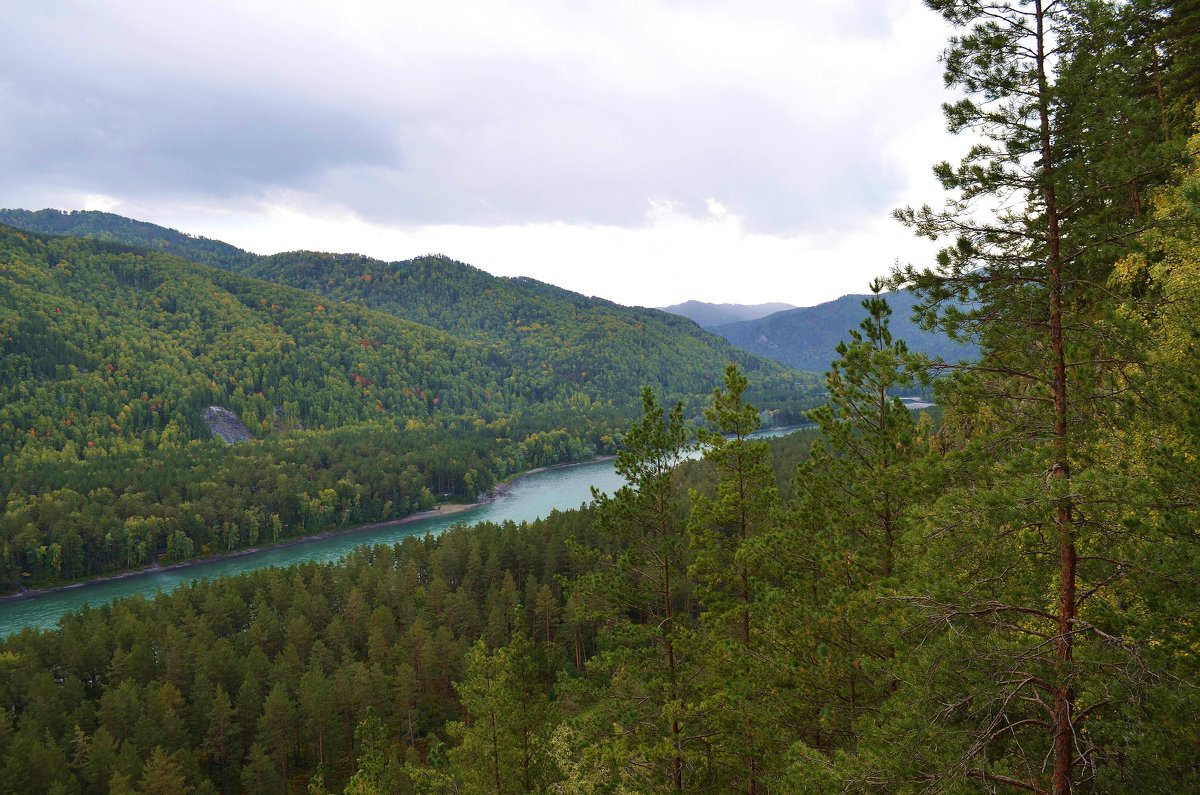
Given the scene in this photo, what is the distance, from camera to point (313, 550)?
98.4 metres

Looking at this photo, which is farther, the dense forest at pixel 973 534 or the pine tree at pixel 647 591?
the pine tree at pixel 647 591

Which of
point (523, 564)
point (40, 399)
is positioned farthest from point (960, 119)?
point (40, 399)

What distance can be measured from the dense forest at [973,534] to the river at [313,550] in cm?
6057

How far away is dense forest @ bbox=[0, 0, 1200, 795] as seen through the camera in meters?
5.95

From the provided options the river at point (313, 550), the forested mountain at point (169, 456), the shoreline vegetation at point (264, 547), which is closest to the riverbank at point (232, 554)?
the shoreline vegetation at point (264, 547)

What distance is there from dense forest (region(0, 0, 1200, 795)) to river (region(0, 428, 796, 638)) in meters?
60.6

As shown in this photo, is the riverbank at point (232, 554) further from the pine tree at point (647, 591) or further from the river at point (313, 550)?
the pine tree at point (647, 591)

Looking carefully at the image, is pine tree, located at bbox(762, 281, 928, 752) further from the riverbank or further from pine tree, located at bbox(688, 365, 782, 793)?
the riverbank

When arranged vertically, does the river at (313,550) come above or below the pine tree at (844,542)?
below

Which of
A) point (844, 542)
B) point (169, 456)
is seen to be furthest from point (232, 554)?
point (844, 542)

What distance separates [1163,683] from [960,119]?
629cm

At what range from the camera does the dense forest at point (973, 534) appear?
5953 mm

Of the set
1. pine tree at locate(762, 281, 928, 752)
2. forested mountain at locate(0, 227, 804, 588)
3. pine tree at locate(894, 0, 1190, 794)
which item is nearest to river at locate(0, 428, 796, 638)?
forested mountain at locate(0, 227, 804, 588)

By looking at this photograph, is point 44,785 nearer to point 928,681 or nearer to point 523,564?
point 523,564
